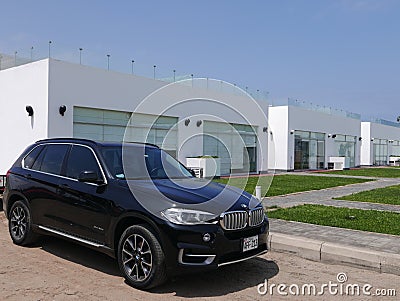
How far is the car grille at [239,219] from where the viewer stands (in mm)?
4742

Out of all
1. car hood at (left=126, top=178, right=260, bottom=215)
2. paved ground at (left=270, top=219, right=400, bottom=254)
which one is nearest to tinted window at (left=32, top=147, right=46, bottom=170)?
car hood at (left=126, top=178, right=260, bottom=215)

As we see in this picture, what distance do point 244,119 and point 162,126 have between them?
6566 millimetres

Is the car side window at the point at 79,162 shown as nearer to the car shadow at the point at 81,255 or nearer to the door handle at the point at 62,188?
the door handle at the point at 62,188

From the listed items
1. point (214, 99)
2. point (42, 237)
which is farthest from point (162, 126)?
point (42, 237)

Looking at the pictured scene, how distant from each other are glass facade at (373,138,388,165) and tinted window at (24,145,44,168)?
44615mm

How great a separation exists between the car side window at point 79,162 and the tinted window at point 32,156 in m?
0.98

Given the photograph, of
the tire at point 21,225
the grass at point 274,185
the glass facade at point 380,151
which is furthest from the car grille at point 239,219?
the glass facade at point 380,151

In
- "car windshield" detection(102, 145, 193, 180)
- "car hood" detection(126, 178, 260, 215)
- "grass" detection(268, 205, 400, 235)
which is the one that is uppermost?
"car windshield" detection(102, 145, 193, 180)

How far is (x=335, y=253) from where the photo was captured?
6.03 meters

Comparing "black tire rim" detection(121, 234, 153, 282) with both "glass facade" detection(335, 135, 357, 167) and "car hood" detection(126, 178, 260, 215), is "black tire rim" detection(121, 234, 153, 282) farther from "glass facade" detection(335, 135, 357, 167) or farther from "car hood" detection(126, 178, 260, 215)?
"glass facade" detection(335, 135, 357, 167)

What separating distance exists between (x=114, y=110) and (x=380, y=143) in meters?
39.3

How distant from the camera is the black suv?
4.59 m

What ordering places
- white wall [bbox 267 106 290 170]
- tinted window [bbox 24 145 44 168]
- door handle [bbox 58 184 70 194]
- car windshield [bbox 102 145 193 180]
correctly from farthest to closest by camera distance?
white wall [bbox 267 106 290 170] → tinted window [bbox 24 145 44 168] → door handle [bbox 58 184 70 194] → car windshield [bbox 102 145 193 180]

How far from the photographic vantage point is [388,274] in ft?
18.1
